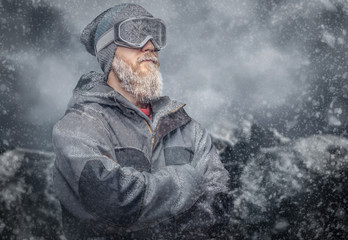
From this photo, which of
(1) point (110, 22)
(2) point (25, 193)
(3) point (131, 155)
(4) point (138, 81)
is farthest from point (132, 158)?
(2) point (25, 193)

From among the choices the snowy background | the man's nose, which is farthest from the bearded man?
the snowy background

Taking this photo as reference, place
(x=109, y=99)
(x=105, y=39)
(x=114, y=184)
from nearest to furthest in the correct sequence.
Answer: (x=114, y=184) → (x=109, y=99) → (x=105, y=39)

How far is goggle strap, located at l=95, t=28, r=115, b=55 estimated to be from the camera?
7.15ft

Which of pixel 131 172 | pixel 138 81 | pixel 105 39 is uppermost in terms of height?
pixel 105 39

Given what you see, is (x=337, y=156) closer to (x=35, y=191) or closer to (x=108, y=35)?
(x=108, y=35)

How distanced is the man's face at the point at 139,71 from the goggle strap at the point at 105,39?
0.09m

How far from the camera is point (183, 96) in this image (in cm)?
371

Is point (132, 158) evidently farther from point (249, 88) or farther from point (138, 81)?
point (249, 88)

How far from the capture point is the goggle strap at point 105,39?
7.15 feet

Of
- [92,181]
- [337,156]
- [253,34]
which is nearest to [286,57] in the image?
[253,34]

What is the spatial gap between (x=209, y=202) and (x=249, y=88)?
2.52 meters

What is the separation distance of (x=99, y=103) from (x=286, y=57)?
294 cm

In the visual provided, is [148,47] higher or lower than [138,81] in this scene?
higher

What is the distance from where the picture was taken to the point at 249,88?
3986 mm
